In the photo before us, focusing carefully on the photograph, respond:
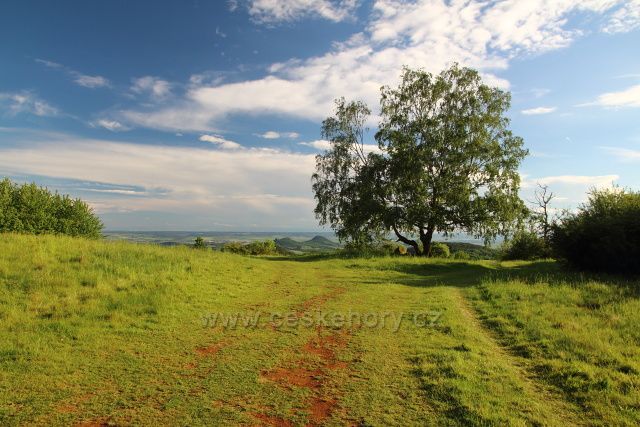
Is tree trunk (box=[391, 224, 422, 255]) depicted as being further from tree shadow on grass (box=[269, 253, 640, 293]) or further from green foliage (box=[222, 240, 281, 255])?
green foliage (box=[222, 240, 281, 255])

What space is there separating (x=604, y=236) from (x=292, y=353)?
17.9m

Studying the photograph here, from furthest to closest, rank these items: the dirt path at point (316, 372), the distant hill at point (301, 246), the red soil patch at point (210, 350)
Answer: the distant hill at point (301, 246) < the red soil patch at point (210, 350) < the dirt path at point (316, 372)

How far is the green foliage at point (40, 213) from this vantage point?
3206 centimetres

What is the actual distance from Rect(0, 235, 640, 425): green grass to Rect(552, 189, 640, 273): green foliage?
12.4 feet

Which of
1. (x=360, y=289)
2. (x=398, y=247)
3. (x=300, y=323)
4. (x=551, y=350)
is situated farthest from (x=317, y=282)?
(x=398, y=247)

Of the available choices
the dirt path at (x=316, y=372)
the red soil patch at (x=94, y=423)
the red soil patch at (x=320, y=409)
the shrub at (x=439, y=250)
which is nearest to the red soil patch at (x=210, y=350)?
the dirt path at (x=316, y=372)

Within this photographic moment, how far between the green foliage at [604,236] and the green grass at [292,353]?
12.4ft

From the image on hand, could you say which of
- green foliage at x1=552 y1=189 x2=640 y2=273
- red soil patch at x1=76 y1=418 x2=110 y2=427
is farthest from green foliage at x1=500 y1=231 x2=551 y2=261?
red soil patch at x1=76 y1=418 x2=110 y2=427

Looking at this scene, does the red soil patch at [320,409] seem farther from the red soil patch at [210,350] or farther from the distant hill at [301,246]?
the distant hill at [301,246]

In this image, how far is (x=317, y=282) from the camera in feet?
64.1

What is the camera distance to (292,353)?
8727 mm

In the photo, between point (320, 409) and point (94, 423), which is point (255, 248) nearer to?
point (320, 409)

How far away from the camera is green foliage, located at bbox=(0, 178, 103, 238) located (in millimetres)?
32062

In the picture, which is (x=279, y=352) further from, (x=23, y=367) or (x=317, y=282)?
(x=317, y=282)
